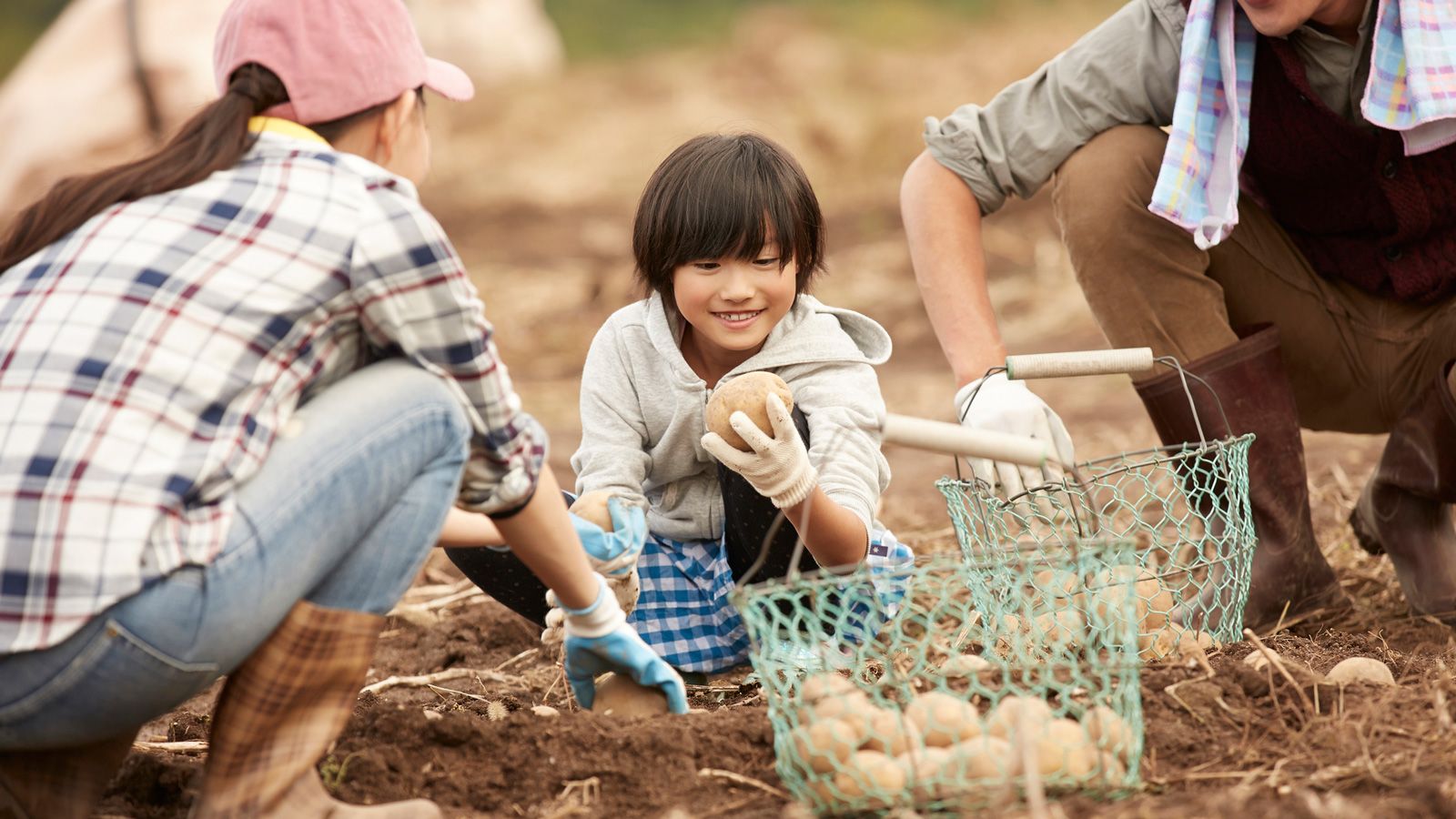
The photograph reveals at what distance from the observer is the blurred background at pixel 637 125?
5.60m

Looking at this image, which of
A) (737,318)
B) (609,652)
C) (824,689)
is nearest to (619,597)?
(609,652)

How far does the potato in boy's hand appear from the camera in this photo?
1950 mm

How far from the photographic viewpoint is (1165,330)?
2559mm

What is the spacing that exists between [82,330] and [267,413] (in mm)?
197

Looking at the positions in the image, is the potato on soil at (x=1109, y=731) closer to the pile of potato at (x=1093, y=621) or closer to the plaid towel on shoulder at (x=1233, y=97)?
the pile of potato at (x=1093, y=621)

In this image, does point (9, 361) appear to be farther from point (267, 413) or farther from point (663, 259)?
point (663, 259)

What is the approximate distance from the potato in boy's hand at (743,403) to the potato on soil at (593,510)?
255 millimetres

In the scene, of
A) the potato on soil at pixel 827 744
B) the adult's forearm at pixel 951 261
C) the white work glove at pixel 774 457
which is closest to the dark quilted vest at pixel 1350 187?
the adult's forearm at pixel 951 261

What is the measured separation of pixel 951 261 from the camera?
2643 mm

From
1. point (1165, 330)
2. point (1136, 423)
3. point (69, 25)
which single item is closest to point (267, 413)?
point (1165, 330)

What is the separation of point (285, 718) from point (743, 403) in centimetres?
72

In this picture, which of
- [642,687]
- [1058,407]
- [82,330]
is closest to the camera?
[82,330]

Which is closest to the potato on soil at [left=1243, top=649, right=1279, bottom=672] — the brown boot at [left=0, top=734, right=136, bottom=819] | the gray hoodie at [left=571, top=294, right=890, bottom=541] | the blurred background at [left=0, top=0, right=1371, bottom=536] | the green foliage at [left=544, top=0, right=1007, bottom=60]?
the gray hoodie at [left=571, top=294, right=890, bottom=541]

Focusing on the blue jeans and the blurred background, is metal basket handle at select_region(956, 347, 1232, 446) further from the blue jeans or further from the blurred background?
the blue jeans
